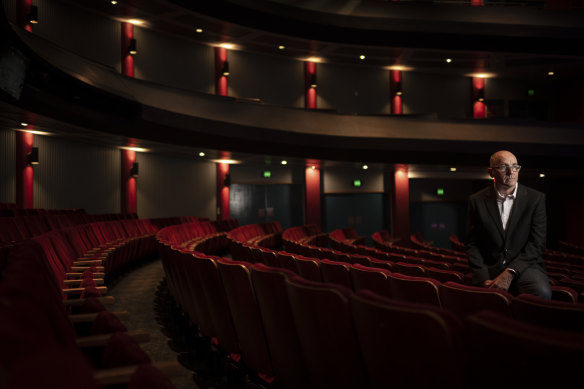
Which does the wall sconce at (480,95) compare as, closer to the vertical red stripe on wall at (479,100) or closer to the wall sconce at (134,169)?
the vertical red stripe on wall at (479,100)

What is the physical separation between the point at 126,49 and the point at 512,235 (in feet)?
22.3

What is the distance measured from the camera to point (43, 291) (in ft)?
3.02

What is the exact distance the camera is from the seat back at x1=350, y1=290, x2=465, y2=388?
30.1 inches

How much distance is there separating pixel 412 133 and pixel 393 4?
79.8 inches

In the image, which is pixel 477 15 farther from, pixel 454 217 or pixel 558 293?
pixel 558 293

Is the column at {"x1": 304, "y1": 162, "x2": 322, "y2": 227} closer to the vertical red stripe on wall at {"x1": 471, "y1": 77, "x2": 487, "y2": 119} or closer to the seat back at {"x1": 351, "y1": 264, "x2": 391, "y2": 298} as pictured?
the vertical red stripe on wall at {"x1": 471, "y1": 77, "x2": 487, "y2": 119}

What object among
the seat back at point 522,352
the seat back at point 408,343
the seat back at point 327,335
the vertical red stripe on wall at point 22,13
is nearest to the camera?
the seat back at point 522,352

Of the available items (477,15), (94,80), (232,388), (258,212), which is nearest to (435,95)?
(477,15)

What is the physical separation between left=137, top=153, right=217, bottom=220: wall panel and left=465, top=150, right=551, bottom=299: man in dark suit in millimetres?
6675

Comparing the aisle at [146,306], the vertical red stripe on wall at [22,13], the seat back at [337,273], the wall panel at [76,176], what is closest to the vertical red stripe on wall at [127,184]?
the wall panel at [76,176]

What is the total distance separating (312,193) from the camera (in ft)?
30.2

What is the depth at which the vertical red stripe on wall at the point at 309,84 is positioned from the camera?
369 inches

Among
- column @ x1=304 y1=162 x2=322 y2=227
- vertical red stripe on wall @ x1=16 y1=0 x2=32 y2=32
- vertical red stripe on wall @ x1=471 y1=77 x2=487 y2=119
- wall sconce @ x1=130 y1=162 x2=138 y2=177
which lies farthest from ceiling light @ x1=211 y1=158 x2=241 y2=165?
vertical red stripe on wall @ x1=471 y1=77 x2=487 y2=119

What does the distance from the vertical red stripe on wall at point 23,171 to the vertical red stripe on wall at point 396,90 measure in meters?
6.46
